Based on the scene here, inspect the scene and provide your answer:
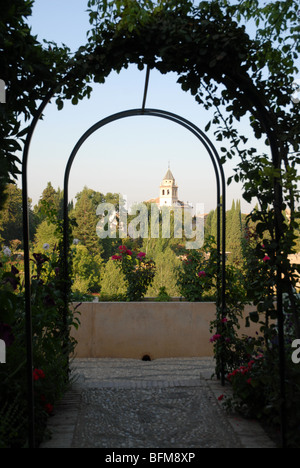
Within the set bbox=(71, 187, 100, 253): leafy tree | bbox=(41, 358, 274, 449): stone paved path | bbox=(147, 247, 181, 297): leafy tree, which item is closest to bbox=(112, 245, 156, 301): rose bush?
bbox=(41, 358, 274, 449): stone paved path

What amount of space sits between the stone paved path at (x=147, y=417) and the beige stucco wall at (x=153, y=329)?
1197mm

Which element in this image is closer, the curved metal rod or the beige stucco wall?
the curved metal rod

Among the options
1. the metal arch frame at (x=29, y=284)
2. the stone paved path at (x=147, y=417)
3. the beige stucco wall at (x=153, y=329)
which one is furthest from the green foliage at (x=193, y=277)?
the metal arch frame at (x=29, y=284)

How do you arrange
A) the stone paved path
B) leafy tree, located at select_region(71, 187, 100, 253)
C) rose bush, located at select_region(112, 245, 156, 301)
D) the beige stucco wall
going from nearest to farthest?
the stone paved path → the beige stucco wall → rose bush, located at select_region(112, 245, 156, 301) → leafy tree, located at select_region(71, 187, 100, 253)

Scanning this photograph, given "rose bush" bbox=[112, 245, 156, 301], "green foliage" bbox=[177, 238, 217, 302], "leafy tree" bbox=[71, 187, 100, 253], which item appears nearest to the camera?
"green foliage" bbox=[177, 238, 217, 302]

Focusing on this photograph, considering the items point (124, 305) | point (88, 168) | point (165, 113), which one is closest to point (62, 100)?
point (165, 113)

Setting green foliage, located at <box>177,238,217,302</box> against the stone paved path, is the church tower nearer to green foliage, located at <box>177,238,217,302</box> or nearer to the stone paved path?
green foliage, located at <box>177,238,217,302</box>

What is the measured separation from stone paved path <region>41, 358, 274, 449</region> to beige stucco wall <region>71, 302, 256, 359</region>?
120 cm

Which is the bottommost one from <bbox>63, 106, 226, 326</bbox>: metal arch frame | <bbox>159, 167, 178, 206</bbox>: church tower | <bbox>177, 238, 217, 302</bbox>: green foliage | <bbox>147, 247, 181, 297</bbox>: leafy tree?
<bbox>147, 247, 181, 297</bbox>: leafy tree

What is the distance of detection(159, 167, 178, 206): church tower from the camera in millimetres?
60875

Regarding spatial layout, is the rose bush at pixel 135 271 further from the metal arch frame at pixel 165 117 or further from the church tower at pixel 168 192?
the church tower at pixel 168 192

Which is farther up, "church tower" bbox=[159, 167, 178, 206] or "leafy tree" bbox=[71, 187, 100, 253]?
"church tower" bbox=[159, 167, 178, 206]

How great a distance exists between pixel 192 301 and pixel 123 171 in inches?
981

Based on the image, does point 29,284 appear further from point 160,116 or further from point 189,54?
point 160,116
